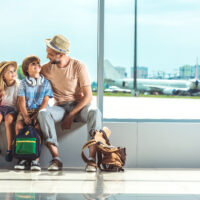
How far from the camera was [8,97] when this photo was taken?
5785 mm

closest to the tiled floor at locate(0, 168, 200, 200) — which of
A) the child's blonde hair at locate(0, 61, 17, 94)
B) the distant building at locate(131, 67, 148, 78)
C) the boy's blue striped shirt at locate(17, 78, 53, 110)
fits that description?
the boy's blue striped shirt at locate(17, 78, 53, 110)

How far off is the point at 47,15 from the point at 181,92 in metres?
1.73

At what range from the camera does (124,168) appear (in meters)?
5.83

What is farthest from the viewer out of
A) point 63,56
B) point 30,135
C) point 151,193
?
point 63,56

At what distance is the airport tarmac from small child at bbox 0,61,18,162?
91 cm

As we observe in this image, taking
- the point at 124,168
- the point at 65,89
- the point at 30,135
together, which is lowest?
the point at 124,168

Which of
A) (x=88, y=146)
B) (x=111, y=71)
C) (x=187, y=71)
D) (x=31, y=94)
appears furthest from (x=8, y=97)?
(x=187, y=71)

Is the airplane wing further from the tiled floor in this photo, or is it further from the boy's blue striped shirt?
the boy's blue striped shirt

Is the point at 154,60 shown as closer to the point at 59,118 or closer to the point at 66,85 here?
the point at 66,85

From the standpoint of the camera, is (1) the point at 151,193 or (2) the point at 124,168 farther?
(2) the point at 124,168

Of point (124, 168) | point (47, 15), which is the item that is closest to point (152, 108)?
point (124, 168)

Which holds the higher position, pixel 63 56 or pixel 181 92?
pixel 63 56

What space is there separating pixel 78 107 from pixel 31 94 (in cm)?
51

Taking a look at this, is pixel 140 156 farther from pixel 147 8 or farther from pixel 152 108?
pixel 147 8
